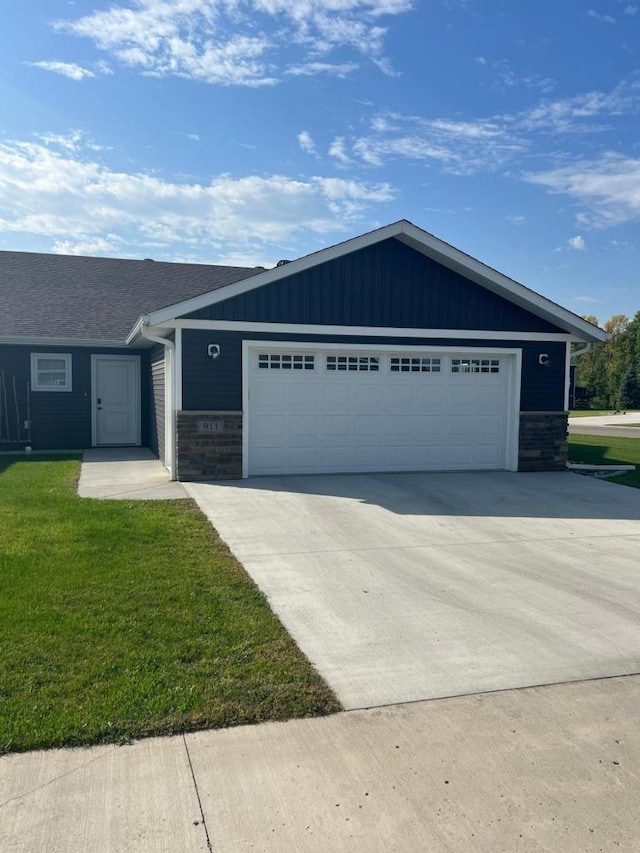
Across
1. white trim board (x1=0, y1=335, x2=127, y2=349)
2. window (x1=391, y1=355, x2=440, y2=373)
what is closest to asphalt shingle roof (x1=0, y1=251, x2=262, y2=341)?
white trim board (x1=0, y1=335, x2=127, y2=349)

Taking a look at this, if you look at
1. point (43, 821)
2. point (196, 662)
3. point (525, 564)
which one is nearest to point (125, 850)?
point (43, 821)

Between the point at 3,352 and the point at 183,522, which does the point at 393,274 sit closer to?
the point at 183,522

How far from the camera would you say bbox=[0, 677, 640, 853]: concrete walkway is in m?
2.59

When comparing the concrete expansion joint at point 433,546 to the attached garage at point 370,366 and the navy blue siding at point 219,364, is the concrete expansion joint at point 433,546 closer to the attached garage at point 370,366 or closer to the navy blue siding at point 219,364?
the attached garage at point 370,366

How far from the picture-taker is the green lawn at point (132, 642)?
11.1ft

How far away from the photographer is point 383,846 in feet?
8.41

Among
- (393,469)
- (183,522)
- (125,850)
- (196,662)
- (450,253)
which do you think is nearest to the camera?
(125,850)

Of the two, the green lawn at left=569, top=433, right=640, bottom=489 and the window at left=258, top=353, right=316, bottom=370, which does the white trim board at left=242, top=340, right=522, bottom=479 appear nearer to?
the window at left=258, top=353, right=316, bottom=370

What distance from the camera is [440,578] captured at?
5.96 m

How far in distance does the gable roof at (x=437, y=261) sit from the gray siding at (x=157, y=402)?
97cm

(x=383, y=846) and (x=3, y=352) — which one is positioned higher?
(x=3, y=352)

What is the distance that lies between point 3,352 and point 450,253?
9.76m

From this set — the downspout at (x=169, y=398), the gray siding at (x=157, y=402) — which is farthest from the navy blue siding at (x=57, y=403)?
the downspout at (x=169, y=398)

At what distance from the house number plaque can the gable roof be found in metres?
1.68
